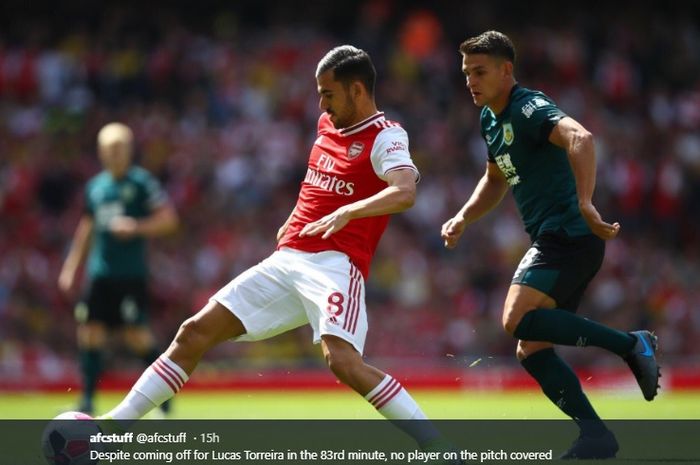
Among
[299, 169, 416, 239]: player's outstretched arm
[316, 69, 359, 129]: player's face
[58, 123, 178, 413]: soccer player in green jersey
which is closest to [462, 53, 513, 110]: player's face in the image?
[316, 69, 359, 129]: player's face

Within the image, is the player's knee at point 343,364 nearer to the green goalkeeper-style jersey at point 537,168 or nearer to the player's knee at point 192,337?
the player's knee at point 192,337

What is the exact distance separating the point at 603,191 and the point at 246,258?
564 cm

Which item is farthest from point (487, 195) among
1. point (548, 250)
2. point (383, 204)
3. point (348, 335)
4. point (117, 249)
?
point (117, 249)

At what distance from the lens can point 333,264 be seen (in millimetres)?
6387

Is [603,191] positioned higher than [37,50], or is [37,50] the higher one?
[37,50]

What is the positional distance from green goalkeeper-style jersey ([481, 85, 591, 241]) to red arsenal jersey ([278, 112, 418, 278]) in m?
0.77

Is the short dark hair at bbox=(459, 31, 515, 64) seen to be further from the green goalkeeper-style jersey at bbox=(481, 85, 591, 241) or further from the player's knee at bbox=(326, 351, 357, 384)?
the player's knee at bbox=(326, 351, 357, 384)

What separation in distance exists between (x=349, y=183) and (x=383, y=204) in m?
0.52
